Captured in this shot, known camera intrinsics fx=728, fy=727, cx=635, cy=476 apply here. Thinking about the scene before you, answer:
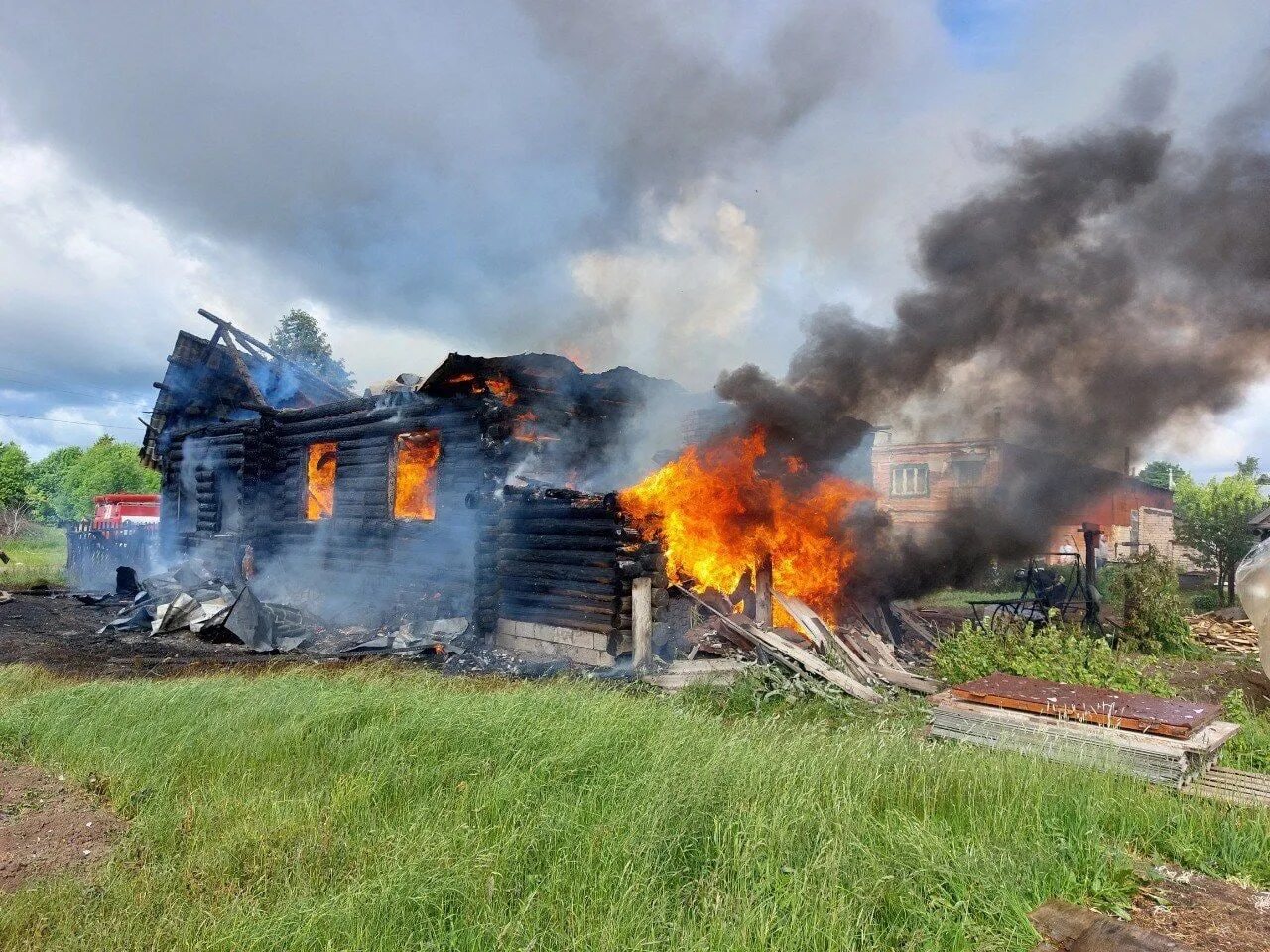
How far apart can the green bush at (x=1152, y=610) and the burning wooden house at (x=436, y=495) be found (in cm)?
849

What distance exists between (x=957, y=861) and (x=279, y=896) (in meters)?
3.16

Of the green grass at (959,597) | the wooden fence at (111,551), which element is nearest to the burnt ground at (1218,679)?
the green grass at (959,597)

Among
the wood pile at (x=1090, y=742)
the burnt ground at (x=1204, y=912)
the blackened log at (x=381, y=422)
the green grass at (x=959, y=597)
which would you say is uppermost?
the blackened log at (x=381, y=422)

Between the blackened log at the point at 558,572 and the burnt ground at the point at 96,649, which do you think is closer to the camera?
the burnt ground at the point at 96,649

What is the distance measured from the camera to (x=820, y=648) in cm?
993

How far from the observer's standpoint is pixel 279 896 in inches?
133

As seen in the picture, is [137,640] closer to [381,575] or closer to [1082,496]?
[381,575]

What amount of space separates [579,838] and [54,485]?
7416cm

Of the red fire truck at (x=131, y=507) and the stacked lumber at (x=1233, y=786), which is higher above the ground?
the red fire truck at (x=131, y=507)

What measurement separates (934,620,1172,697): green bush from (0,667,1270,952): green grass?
3510mm

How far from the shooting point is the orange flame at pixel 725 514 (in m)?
10.8

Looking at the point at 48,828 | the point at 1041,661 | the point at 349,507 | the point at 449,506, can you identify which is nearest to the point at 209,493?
the point at 349,507

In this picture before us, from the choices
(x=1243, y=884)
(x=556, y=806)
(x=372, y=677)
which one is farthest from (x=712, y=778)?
(x=372, y=677)

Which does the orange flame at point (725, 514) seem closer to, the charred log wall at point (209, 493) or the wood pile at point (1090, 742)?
the wood pile at point (1090, 742)
